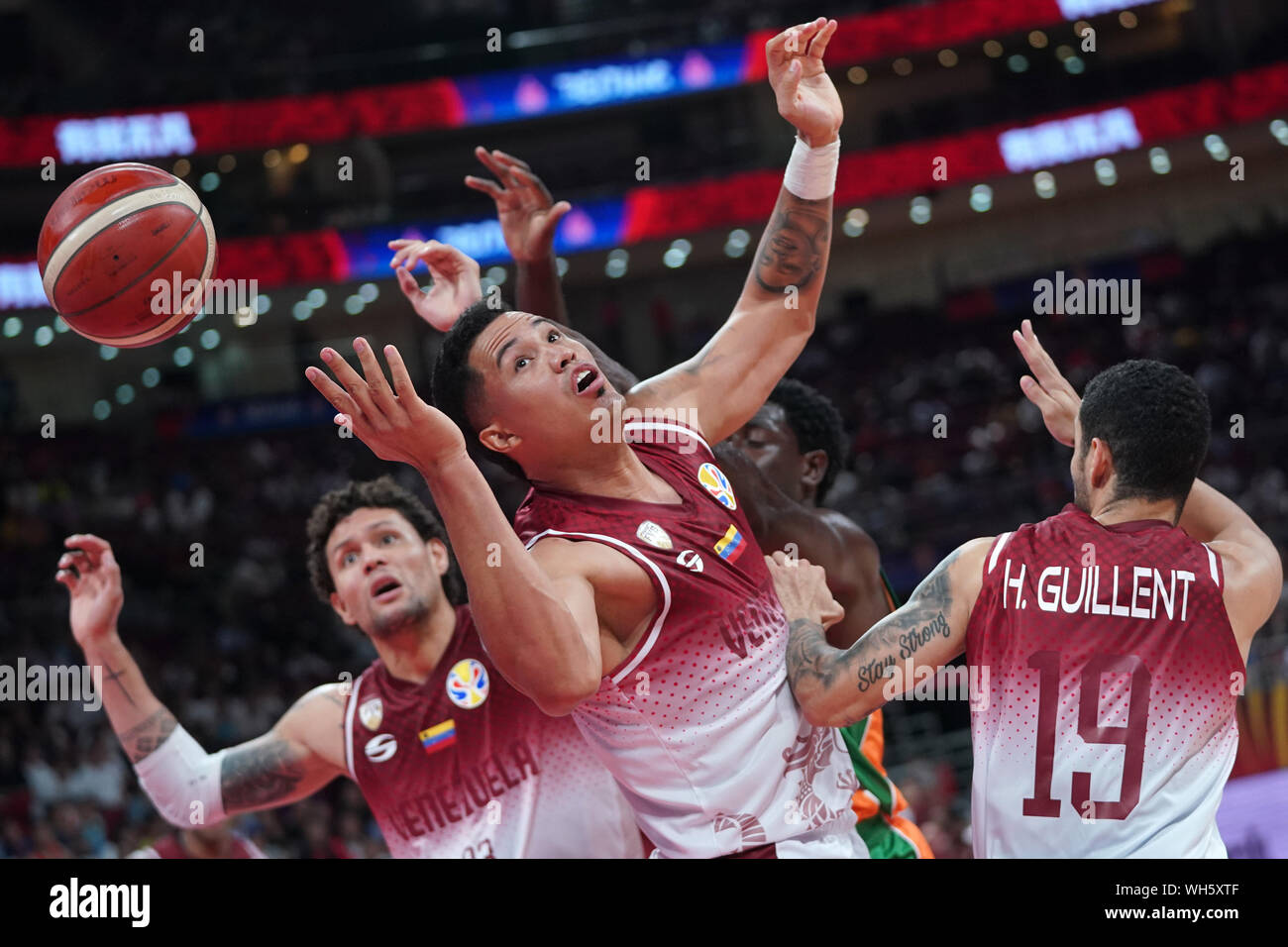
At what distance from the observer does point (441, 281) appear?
4.48 meters

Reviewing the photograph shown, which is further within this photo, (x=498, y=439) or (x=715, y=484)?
(x=715, y=484)

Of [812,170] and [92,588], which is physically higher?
[812,170]

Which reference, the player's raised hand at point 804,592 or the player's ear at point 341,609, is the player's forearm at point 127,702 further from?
the player's raised hand at point 804,592

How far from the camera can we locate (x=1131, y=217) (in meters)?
22.4

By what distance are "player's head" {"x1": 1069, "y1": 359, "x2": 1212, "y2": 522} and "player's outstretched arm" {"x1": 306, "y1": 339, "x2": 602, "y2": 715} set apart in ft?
4.52

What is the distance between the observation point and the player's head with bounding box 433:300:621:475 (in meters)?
3.35

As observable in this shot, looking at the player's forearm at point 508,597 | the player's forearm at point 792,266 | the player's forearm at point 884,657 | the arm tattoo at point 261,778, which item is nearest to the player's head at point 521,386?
the player's forearm at point 508,597

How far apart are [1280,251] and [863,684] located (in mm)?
19770

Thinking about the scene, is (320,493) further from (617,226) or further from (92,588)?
(92,588)

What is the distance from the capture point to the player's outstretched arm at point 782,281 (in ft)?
12.4

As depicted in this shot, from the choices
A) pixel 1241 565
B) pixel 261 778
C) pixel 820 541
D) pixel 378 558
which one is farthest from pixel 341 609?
pixel 1241 565

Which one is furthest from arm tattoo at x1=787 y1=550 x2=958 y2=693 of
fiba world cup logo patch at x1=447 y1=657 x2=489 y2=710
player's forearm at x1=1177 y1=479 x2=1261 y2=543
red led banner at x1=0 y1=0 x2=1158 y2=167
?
red led banner at x1=0 y1=0 x2=1158 y2=167

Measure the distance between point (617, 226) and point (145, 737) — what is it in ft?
53.8

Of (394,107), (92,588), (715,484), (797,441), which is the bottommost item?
(92,588)
